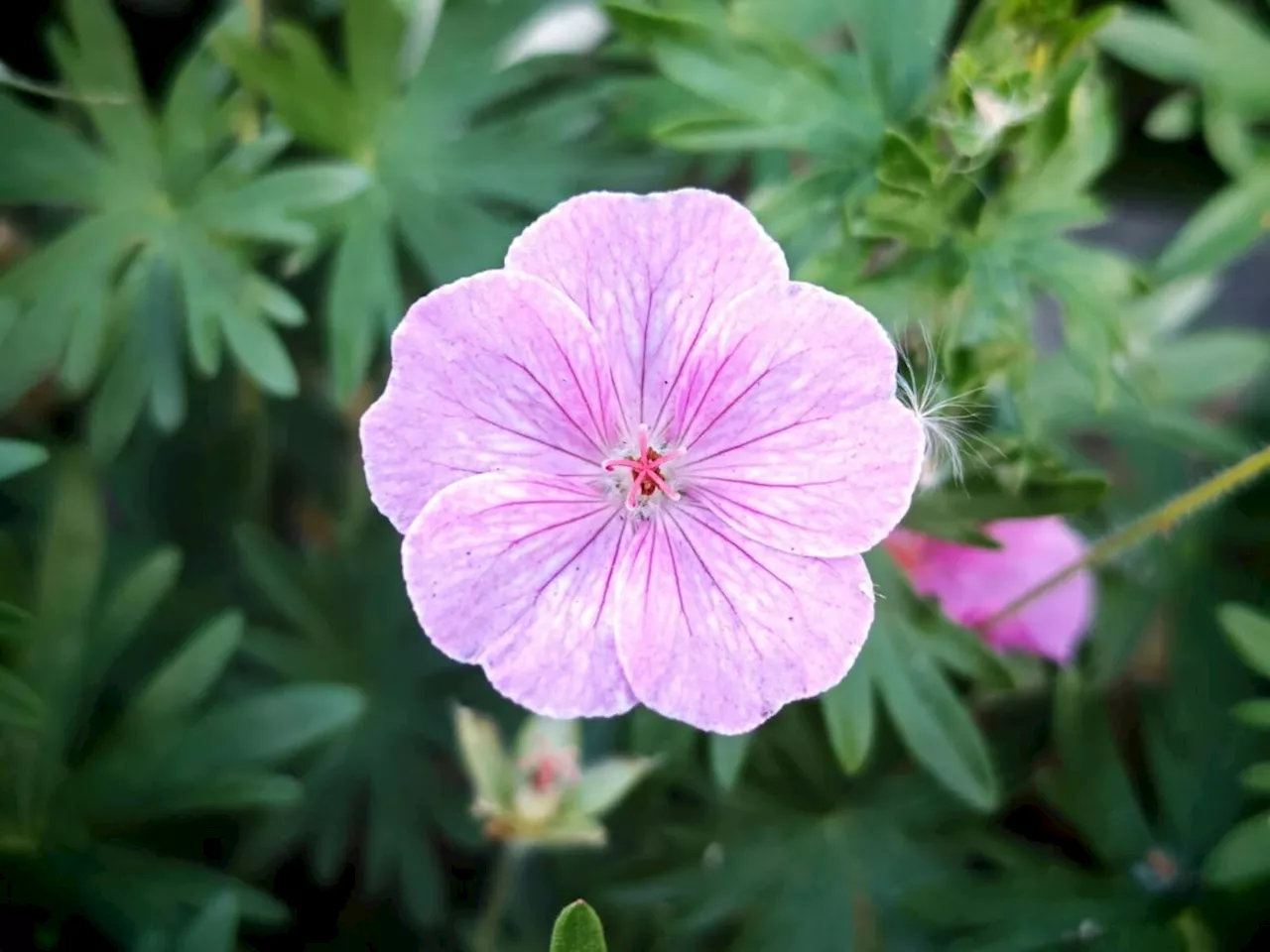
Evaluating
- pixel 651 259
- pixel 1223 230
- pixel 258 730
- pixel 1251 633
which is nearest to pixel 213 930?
pixel 258 730

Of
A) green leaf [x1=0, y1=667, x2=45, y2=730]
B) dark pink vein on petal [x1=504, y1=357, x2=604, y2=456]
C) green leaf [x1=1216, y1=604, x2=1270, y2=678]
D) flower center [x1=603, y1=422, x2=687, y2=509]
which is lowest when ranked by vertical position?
green leaf [x1=1216, y1=604, x2=1270, y2=678]

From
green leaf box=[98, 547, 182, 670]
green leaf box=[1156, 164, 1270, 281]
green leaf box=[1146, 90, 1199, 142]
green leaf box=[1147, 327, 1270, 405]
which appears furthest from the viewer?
green leaf box=[1147, 327, 1270, 405]

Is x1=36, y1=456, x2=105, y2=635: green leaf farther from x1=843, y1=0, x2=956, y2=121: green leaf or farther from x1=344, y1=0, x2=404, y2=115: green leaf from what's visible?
x1=843, y1=0, x2=956, y2=121: green leaf

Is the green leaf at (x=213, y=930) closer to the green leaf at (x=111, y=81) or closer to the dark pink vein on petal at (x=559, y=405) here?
the dark pink vein on petal at (x=559, y=405)

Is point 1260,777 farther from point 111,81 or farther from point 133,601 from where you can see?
point 111,81

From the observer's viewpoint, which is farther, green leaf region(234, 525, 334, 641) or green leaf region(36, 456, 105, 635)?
green leaf region(234, 525, 334, 641)

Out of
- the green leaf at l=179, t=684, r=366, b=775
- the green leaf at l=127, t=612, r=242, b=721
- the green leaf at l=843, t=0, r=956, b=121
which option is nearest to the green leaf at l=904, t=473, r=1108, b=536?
the green leaf at l=843, t=0, r=956, b=121
